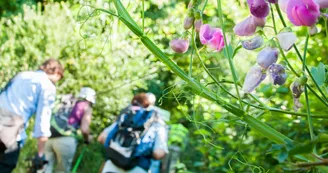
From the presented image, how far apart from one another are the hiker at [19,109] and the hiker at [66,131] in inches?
78.3

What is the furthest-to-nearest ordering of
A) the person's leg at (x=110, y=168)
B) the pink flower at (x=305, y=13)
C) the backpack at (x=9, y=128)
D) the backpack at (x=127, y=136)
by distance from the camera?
the person's leg at (x=110, y=168) < the backpack at (x=127, y=136) < the backpack at (x=9, y=128) < the pink flower at (x=305, y=13)

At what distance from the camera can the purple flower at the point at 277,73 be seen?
2.83 feet

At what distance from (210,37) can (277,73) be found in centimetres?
16

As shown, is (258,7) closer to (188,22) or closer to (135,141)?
(188,22)

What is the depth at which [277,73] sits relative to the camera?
2.84ft

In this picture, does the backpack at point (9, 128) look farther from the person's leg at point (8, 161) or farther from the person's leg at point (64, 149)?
the person's leg at point (64, 149)

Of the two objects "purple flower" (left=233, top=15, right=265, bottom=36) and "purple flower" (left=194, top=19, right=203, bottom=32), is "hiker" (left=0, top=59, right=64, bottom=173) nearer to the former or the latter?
"purple flower" (left=194, top=19, right=203, bottom=32)

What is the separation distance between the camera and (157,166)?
6812mm

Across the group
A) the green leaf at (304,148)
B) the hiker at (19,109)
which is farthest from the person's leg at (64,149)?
the green leaf at (304,148)

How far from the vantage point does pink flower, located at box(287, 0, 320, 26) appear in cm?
77

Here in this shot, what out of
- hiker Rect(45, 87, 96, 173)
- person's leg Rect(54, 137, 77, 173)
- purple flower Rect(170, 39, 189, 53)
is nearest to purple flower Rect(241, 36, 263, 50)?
purple flower Rect(170, 39, 189, 53)

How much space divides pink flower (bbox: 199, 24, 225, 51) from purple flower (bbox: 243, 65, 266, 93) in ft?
0.41

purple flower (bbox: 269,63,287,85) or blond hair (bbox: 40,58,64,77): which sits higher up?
purple flower (bbox: 269,63,287,85)

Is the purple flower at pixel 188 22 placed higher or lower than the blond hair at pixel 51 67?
higher
